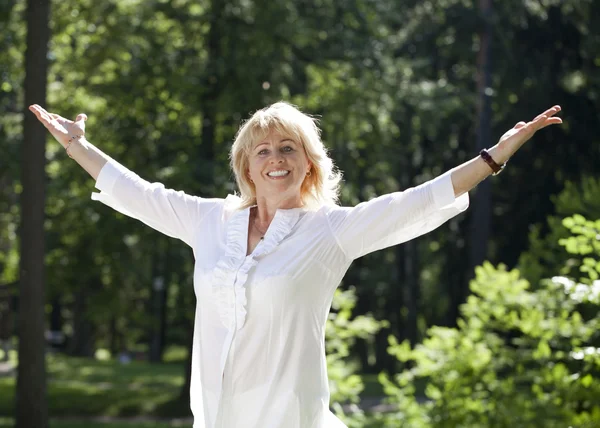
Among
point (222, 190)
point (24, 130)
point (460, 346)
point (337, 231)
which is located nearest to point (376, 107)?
point (222, 190)

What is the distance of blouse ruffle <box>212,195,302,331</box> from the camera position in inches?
144

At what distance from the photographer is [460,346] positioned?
897cm

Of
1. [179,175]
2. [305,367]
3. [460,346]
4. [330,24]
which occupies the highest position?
[330,24]

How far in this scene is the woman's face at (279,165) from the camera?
3.83 m

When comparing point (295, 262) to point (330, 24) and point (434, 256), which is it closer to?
point (330, 24)

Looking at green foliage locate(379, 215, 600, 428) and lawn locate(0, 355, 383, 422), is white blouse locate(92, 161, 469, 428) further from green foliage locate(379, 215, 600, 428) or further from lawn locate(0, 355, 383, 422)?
lawn locate(0, 355, 383, 422)

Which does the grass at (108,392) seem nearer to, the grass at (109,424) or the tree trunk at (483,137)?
the grass at (109,424)

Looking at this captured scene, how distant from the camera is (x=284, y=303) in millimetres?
3639

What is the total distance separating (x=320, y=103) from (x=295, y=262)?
17574 mm

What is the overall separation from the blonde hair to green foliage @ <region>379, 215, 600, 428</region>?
4.04 meters

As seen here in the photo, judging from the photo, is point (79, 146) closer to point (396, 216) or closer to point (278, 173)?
point (278, 173)

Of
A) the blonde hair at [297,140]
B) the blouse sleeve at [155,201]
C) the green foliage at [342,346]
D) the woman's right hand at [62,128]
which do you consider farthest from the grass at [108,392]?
the blonde hair at [297,140]

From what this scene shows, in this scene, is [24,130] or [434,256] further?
[434,256]

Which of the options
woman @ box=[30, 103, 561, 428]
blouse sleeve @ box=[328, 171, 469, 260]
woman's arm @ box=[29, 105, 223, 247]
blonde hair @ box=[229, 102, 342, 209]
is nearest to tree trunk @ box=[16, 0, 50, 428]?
woman's arm @ box=[29, 105, 223, 247]
